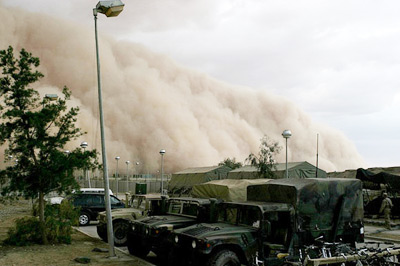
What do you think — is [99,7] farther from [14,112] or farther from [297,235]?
[297,235]

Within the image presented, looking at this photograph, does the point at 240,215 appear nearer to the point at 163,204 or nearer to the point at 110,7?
the point at 163,204

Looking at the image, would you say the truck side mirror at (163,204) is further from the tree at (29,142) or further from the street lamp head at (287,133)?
the street lamp head at (287,133)

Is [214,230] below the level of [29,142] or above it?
below

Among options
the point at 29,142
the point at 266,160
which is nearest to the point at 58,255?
the point at 29,142

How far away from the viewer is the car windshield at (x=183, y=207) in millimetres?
10992

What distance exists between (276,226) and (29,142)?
7981 mm

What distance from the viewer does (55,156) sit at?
1330 centimetres

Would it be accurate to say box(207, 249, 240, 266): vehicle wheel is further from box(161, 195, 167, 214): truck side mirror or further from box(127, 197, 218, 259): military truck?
box(161, 195, 167, 214): truck side mirror

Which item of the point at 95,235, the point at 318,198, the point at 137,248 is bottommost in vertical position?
the point at 95,235

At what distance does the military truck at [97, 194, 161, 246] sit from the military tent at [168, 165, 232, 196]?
24.6 metres

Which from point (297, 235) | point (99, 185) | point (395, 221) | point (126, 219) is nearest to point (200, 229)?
point (297, 235)

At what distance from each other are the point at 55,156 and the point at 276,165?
23.4 meters

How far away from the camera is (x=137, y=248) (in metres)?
11.8

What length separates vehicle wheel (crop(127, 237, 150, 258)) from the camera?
460 inches
